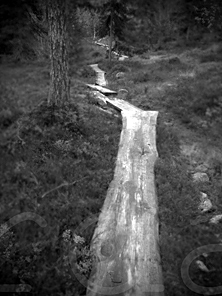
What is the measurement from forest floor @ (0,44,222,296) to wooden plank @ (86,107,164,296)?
23 centimetres

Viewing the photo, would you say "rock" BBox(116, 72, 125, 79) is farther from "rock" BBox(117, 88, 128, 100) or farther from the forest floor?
the forest floor

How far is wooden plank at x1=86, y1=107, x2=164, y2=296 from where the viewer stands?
4.53m

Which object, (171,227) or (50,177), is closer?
(171,227)

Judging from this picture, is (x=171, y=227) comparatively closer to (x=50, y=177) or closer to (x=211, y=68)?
(x=50, y=177)

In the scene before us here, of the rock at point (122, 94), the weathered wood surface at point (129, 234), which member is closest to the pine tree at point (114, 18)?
the rock at point (122, 94)

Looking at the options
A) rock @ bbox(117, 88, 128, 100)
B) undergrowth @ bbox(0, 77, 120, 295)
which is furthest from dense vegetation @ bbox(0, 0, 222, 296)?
rock @ bbox(117, 88, 128, 100)

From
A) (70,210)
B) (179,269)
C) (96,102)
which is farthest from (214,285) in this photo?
(96,102)

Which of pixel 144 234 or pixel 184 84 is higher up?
pixel 184 84

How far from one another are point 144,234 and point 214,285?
1846 mm

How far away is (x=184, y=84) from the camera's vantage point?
16.4 metres

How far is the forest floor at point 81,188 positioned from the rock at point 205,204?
0.04 meters

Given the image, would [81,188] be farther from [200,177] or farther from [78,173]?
[200,177]

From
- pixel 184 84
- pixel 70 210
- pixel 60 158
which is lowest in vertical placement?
pixel 70 210

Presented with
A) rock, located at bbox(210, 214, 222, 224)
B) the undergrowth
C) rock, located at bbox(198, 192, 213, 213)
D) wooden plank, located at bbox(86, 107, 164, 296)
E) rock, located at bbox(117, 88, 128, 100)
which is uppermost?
rock, located at bbox(117, 88, 128, 100)
